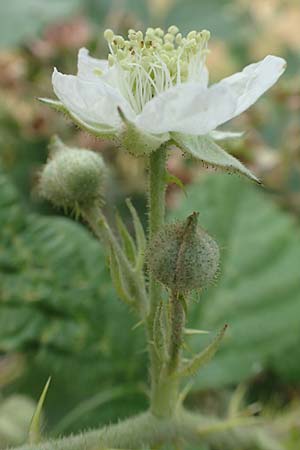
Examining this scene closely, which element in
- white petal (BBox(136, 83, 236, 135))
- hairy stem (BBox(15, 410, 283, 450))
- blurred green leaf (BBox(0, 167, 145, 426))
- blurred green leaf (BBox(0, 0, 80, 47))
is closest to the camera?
white petal (BBox(136, 83, 236, 135))

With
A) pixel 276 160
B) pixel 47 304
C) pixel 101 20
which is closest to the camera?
pixel 47 304

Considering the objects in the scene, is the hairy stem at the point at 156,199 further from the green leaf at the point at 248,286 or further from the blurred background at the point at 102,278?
the green leaf at the point at 248,286

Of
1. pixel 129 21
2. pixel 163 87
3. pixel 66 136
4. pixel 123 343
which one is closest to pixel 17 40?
pixel 66 136

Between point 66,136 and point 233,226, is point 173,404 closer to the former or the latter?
point 233,226

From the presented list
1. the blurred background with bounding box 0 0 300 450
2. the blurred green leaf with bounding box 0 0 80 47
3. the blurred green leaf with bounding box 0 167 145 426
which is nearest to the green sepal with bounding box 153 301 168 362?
the blurred background with bounding box 0 0 300 450

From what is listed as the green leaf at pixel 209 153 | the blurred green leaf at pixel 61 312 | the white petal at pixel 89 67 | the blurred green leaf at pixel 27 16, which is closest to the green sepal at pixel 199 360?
the green leaf at pixel 209 153

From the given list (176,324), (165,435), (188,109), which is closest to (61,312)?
(165,435)

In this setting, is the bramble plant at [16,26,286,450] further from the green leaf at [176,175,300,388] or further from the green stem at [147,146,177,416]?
the green leaf at [176,175,300,388]
